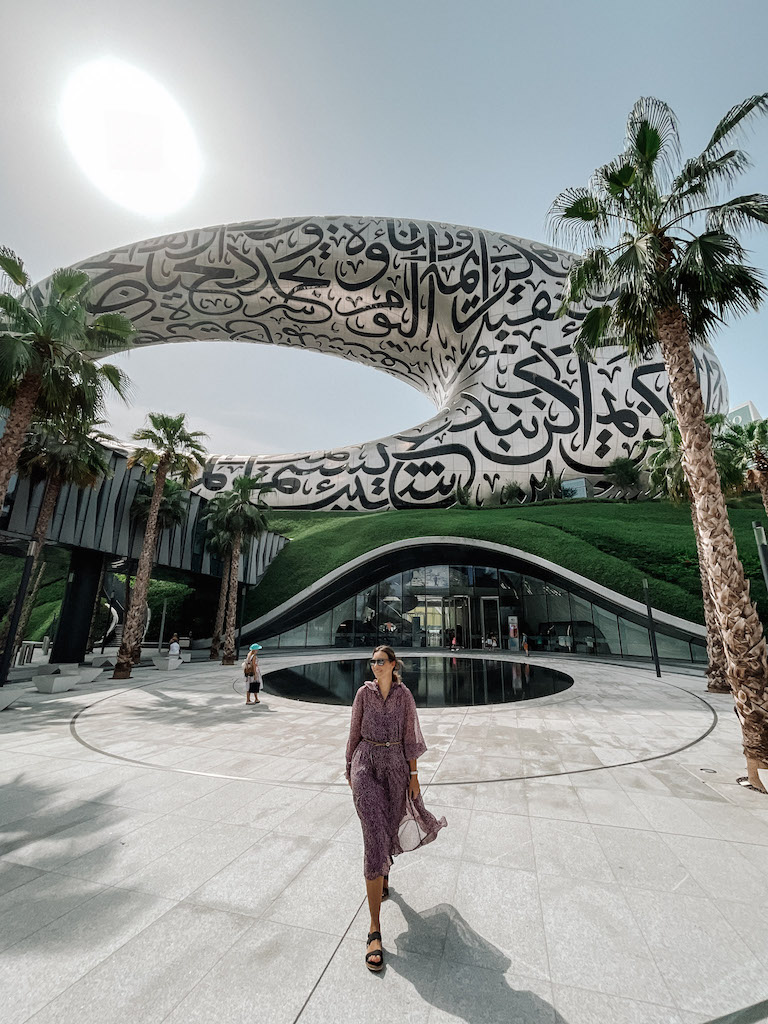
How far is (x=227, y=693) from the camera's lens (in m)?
13.0

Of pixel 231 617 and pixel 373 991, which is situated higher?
pixel 231 617

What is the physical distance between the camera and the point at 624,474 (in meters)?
31.7

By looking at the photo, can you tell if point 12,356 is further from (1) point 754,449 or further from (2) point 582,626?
(2) point 582,626

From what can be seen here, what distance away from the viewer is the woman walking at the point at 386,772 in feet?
9.27

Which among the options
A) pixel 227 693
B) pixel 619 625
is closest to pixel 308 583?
pixel 227 693

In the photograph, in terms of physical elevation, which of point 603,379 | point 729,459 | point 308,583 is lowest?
point 308,583

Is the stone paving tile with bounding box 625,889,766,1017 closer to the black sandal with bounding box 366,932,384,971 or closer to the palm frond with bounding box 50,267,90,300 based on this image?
the black sandal with bounding box 366,932,384,971

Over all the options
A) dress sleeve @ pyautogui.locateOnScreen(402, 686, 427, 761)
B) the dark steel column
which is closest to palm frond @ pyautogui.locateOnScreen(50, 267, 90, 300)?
the dark steel column

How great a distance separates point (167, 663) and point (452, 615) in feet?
55.5

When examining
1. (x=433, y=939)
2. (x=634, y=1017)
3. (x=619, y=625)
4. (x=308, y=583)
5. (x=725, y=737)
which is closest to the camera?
(x=634, y=1017)

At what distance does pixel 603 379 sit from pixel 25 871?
38833mm

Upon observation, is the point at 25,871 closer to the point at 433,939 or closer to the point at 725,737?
the point at 433,939

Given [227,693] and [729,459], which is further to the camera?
[729,459]

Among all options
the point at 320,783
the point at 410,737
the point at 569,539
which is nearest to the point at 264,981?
the point at 410,737
